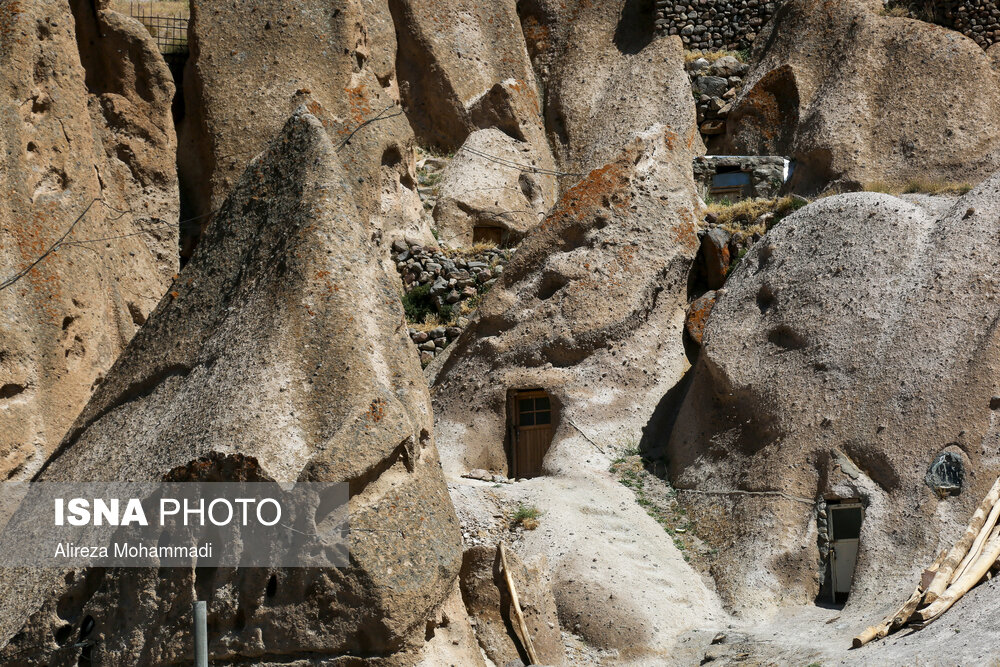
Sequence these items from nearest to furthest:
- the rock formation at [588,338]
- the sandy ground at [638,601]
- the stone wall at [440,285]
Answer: the sandy ground at [638,601]
the rock formation at [588,338]
the stone wall at [440,285]

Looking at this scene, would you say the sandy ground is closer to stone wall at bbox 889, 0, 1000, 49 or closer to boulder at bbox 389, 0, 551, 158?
boulder at bbox 389, 0, 551, 158

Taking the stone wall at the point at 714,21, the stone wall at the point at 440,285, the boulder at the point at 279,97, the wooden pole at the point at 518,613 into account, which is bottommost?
the wooden pole at the point at 518,613

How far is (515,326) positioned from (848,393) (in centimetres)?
421

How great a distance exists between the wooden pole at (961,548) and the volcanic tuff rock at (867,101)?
8049 millimetres

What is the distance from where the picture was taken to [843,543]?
12109 millimetres

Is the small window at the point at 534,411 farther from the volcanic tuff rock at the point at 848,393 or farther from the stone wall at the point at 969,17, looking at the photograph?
the stone wall at the point at 969,17

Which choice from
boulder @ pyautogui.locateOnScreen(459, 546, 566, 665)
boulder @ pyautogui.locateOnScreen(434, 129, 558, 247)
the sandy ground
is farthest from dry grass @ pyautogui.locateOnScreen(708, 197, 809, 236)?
boulder @ pyautogui.locateOnScreen(459, 546, 566, 665)

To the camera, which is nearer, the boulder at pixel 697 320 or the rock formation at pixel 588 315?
the rock formation at pixel 588 315

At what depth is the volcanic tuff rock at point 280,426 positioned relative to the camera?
8.45 meters

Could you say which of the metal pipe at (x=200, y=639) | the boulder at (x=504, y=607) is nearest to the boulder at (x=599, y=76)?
the boulder at (x=504, y=607)

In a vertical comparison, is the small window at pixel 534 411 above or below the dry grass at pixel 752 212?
below

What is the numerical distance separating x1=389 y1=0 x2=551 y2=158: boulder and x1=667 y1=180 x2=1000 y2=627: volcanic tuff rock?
23.9 feet

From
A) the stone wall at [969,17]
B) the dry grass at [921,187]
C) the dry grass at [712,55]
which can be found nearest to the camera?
the dry grass at [921,187]

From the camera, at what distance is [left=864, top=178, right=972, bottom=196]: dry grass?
54.1ft
